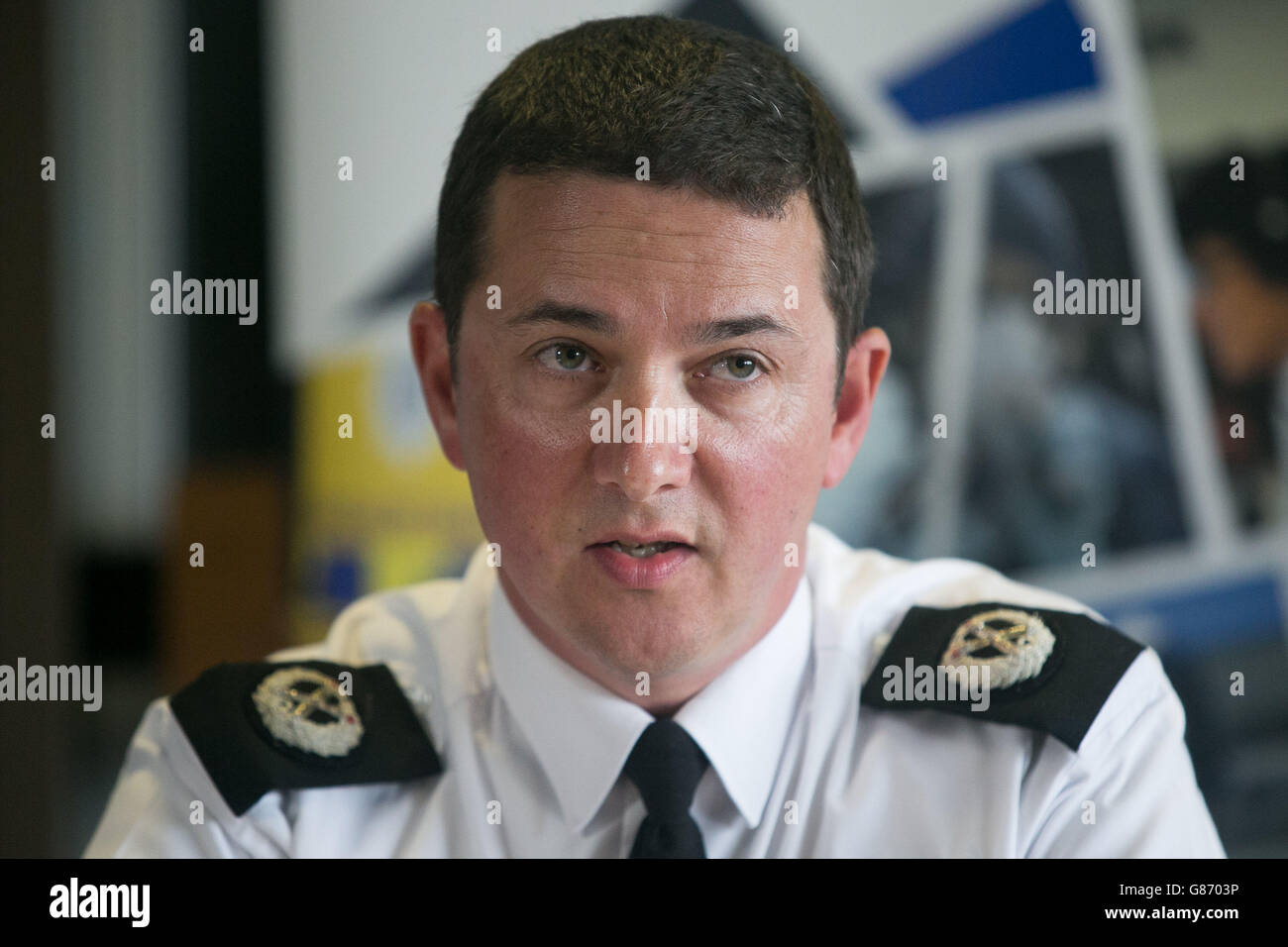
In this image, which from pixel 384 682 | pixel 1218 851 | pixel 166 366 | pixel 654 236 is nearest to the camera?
pixel 654 236

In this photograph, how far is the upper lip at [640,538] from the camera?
1.00 metres

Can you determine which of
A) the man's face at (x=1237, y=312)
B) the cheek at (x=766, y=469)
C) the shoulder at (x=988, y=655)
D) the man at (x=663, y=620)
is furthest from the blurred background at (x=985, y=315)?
the cheek at (x=766, y=469)

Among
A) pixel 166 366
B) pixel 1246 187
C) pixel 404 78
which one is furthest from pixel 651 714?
pixel 166 366

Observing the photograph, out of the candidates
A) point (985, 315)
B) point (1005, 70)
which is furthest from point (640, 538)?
point (1005, 70)

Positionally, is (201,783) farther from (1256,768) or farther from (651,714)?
(1256,768)

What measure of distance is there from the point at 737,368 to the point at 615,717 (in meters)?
0.35

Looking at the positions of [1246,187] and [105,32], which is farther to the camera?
[105,32]

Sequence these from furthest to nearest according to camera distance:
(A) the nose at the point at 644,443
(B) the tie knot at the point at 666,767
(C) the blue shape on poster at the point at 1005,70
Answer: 1. (C) the blue shape on poster at the point at 1005,70
2. (B) the tie knot at the point at 666,767
3. (A) the nose at the point at 644,443

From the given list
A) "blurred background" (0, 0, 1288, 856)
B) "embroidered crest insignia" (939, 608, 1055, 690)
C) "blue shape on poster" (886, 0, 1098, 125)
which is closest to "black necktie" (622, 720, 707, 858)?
"embroidered crest insignia" (939, 608, 1055, 690)

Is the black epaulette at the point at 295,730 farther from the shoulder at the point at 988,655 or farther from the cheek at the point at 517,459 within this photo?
the shoulder at the point at 988,655

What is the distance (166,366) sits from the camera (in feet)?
10.4

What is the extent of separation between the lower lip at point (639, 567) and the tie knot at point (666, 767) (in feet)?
0.54

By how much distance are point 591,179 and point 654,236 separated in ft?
0.26

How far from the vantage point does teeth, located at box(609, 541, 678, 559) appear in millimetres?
1020
